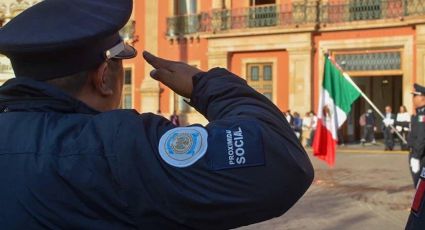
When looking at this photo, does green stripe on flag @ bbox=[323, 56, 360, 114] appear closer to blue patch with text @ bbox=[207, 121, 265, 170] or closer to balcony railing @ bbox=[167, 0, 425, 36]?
blue patch with text @ bbox=[207, 121, 265, 170]

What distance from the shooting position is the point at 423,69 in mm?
21953

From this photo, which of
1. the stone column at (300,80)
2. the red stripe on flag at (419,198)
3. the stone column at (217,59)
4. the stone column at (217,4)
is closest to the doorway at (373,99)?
the stone column at (300,80)

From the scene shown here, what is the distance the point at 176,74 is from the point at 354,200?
8.69m

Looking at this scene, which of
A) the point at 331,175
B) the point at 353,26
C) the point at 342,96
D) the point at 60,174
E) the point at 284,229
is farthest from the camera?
the point at 353,26

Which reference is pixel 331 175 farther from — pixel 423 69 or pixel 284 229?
pixel 423 69

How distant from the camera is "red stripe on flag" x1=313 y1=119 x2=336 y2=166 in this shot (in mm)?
11172

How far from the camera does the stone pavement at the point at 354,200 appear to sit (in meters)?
7.58

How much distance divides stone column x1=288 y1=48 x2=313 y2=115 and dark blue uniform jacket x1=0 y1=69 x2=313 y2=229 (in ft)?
75.8

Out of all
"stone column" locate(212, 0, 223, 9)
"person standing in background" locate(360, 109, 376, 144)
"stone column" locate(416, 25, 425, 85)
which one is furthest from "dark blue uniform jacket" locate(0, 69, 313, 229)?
"stone column" locate(212, 0, 223, 9)

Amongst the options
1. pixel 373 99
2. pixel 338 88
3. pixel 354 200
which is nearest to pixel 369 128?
pixel 373 99

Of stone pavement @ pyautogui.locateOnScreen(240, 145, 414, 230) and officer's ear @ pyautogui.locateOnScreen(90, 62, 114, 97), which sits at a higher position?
officer's ear @ pyautogui.locateOnScreen(90, 62, 114, 97)

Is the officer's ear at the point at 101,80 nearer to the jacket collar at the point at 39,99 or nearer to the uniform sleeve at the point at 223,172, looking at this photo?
the jacket collar at the point at 39,99

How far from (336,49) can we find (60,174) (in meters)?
23.5

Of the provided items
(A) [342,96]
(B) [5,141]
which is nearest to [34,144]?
(B) [5,141]
